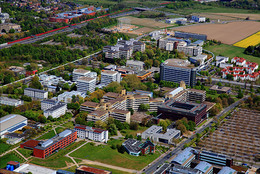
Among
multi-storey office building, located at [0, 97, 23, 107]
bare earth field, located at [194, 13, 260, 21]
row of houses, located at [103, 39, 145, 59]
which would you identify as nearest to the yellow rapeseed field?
bare earth field, located at [194, 13, 260, 21]

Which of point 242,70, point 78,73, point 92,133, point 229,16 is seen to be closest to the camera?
point 92,133

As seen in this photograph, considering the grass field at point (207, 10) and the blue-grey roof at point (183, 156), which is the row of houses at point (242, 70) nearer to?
the blue-grey roof at point (183, 156)

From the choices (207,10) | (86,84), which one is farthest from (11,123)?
(207,10)

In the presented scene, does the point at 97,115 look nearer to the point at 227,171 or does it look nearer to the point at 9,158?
the point at 9,158

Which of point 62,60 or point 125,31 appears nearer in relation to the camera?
point 62,60

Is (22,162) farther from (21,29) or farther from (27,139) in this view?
(21,29)

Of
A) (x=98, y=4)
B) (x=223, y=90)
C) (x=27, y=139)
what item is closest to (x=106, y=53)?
(x=223, y=90)

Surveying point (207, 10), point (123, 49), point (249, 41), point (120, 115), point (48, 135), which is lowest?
point (48, 135)
